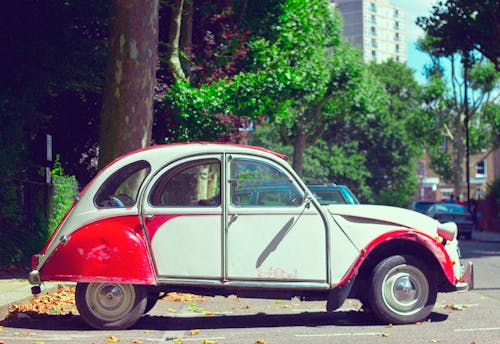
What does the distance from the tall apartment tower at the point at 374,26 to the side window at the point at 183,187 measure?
142563 millimetres

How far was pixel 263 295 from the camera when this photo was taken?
8969mm

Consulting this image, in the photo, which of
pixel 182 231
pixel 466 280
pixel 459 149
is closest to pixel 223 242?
pixel 182 231

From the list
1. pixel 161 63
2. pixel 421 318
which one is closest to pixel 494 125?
pixel 161 63

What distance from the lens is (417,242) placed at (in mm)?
9070

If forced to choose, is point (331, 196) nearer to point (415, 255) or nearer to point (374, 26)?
point (415, 255)

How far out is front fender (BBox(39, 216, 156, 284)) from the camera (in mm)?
8789

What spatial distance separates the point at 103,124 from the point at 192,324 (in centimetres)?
499

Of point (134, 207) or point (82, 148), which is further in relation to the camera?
point (82, 148)

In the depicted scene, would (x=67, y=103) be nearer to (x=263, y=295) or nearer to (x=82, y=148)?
(x=82, y=148)

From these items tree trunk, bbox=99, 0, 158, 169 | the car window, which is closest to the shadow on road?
tree trunk, bbox=99, 0, 158, 169

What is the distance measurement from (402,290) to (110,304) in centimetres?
293

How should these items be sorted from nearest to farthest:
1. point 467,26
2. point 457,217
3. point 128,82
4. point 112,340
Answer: point 112,340
point 128,82
point 467,26
point 457,217

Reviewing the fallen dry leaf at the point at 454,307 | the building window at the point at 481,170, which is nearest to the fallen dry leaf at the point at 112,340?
the fallen dry leaf at the point at 454,307

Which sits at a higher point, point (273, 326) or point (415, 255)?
point (415, 255)
